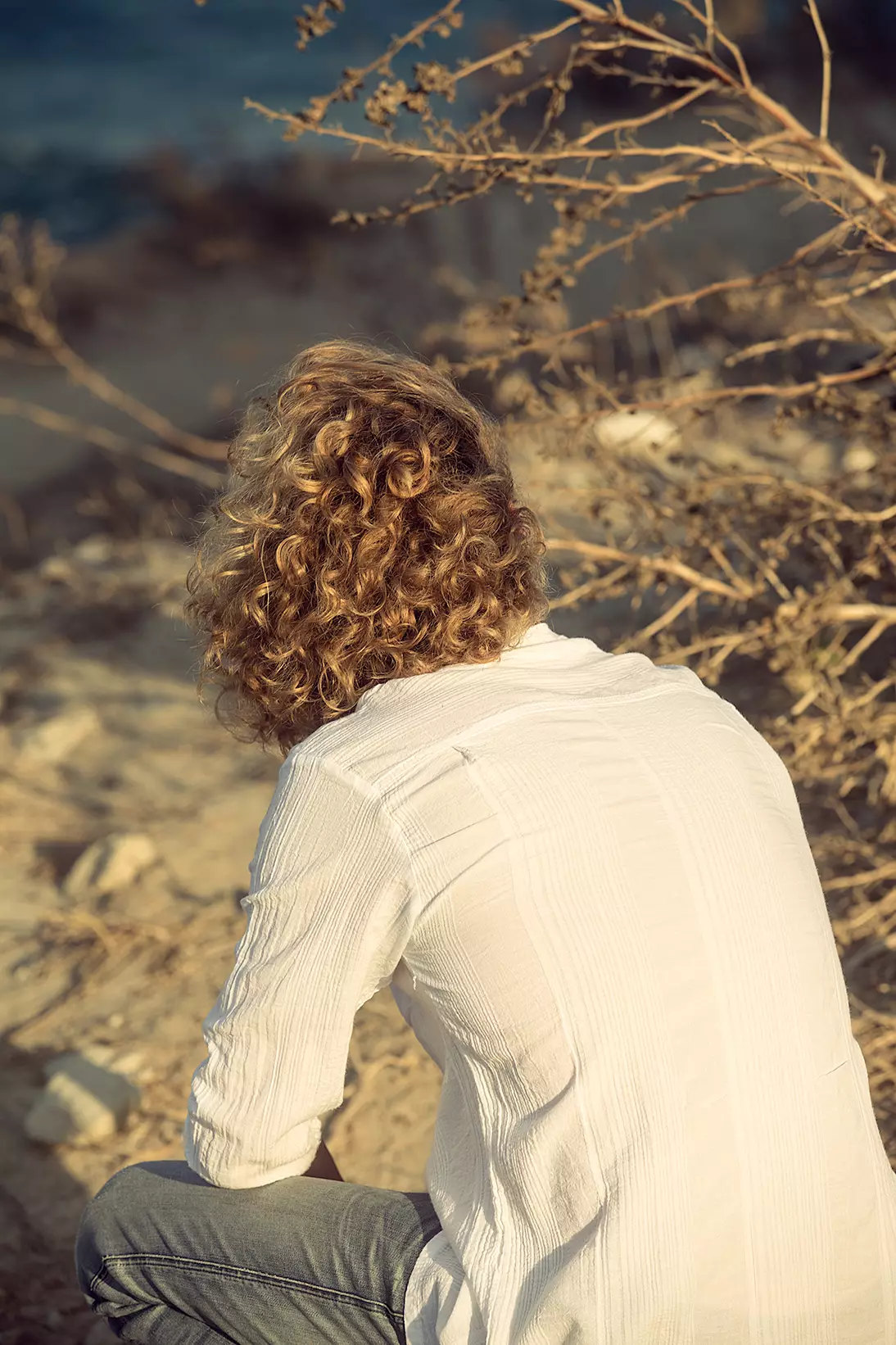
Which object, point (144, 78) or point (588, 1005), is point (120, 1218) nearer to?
point (588, 1005)

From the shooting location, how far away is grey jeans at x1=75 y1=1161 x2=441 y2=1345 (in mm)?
1417

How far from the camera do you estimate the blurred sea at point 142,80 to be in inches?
500

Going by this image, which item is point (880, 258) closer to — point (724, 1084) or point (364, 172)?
point (724, 1084)

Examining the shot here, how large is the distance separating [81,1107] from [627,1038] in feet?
5.25

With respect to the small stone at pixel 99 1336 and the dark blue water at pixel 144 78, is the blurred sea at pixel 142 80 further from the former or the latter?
the small stone at pixel 99 1336

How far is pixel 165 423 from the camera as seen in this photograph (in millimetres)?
3551

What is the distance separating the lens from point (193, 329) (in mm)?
10172

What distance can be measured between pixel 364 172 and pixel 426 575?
12214 millimetres

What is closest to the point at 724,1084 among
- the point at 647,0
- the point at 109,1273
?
the point at 109,1273

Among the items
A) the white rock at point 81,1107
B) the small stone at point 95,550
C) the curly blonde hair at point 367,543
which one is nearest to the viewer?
the curly blonde hair at point 367,543

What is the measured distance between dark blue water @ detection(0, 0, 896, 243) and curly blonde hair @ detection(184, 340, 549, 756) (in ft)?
38.0

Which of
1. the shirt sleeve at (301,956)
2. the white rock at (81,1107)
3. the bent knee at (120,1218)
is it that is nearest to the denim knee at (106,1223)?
the bent knee at (120,1218)

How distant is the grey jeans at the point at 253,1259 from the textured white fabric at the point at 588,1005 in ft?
0.29

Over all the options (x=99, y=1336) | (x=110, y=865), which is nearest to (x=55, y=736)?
(x=110, y=865)
